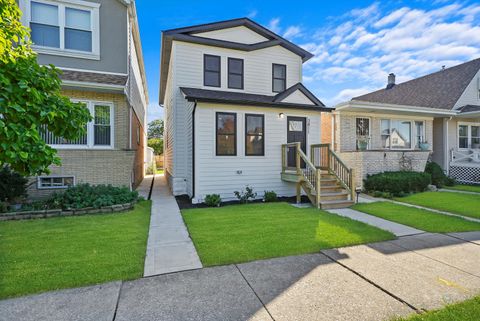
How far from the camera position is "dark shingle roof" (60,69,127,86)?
8289 millimetres

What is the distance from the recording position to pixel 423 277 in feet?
11.3

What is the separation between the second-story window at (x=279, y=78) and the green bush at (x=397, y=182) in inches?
232

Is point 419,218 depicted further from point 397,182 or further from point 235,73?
point 235,73

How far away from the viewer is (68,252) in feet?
13.7

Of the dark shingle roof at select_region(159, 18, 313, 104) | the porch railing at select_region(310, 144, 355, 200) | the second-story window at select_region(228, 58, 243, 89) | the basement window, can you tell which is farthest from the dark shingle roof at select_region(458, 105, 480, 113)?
the basement window

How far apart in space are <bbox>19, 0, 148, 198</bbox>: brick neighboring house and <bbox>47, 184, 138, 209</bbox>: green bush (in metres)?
1.22

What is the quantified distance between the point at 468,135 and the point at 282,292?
1897 cm

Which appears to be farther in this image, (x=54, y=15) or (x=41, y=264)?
(x=54, y=15)

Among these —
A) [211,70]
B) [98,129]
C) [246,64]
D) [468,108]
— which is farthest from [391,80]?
[98,129]

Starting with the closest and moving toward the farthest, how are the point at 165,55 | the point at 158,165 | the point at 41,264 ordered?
1. the point at 41,264
2. the point at 165,55
3. the point at 158,165

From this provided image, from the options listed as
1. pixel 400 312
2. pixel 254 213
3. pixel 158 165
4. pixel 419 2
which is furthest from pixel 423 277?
pixel 158 165

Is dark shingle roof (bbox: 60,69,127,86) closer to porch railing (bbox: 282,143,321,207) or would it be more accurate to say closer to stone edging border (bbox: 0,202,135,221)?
stone edging border (bbox: 0,202,135,221)

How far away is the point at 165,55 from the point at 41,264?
1073 centimetres

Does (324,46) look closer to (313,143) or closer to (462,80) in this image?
(313,143)
